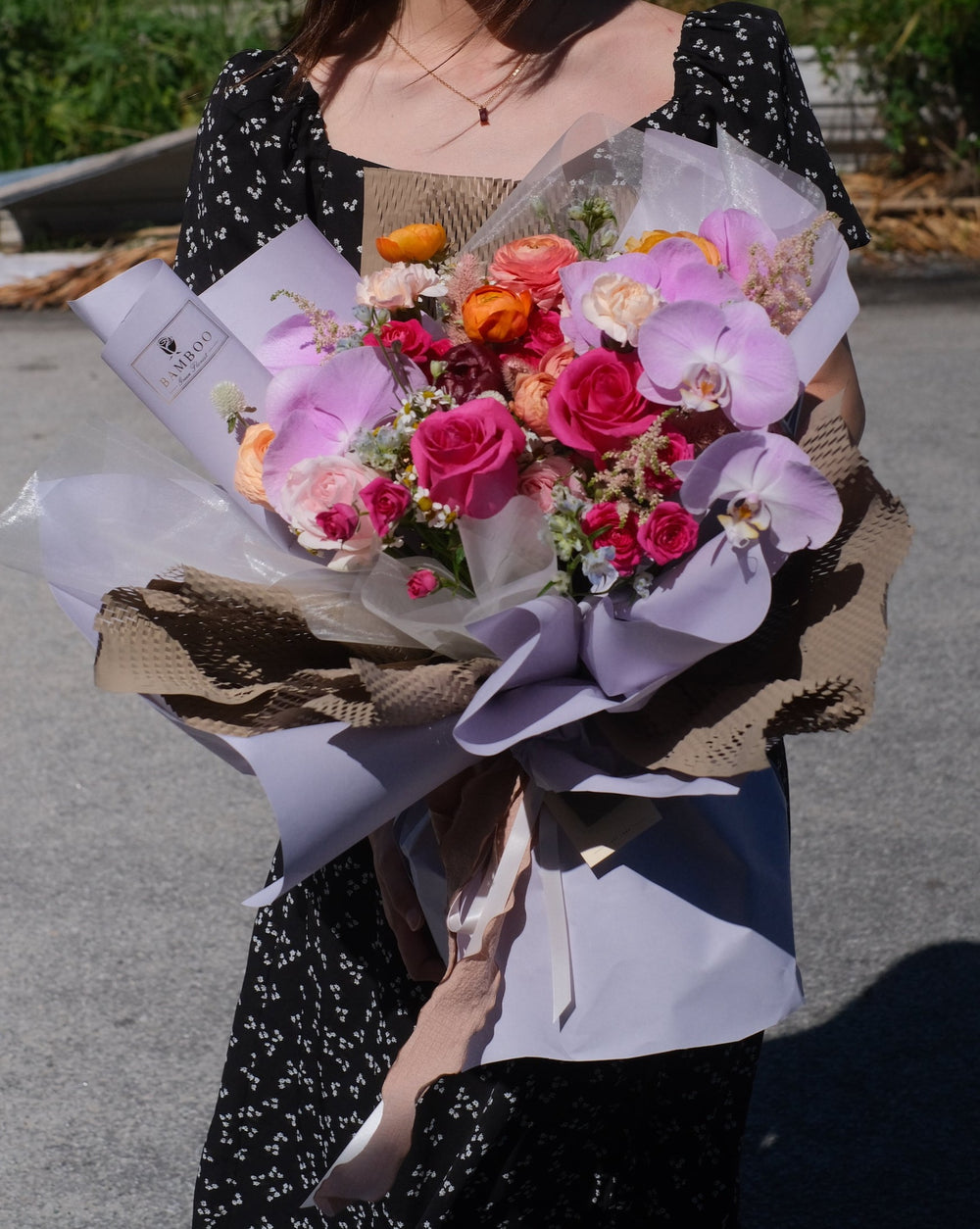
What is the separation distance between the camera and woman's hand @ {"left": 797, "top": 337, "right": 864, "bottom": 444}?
130 centimetres

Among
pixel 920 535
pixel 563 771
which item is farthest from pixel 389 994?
pixel 920 535

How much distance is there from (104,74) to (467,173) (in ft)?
26.6

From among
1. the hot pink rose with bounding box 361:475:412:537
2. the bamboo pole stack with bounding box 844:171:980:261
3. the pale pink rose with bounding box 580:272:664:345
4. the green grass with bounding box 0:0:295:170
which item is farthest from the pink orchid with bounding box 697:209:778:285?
the green grass with bounding box 0:0:295:170

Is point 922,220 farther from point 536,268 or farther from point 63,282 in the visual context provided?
point 536,268

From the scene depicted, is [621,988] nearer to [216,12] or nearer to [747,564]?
[747,564]

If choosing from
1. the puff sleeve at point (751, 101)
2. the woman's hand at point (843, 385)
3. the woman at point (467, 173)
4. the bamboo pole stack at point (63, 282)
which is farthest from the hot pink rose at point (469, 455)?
the bamboo pole stack at point (63, 282)

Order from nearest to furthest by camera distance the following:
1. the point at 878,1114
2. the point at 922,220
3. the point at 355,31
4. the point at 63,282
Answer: the point at 355,31
the point at 878,1114
the point at 63,282
the point at 922,220

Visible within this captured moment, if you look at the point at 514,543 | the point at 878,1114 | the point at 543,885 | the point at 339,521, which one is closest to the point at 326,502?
the point at 339,521

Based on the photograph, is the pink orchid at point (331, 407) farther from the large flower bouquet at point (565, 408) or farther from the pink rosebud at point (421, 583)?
the pink rosebud at point (421, 583)

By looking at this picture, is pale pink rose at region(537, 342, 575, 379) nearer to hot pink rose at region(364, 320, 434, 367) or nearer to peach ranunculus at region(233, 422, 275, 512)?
hot pink rose at region(364, 320, 434, 367)

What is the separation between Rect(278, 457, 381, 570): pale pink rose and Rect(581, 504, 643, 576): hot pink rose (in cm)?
17

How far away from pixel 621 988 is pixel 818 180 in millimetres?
921

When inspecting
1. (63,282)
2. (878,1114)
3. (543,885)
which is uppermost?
(543,885)

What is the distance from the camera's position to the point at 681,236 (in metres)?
1.14
